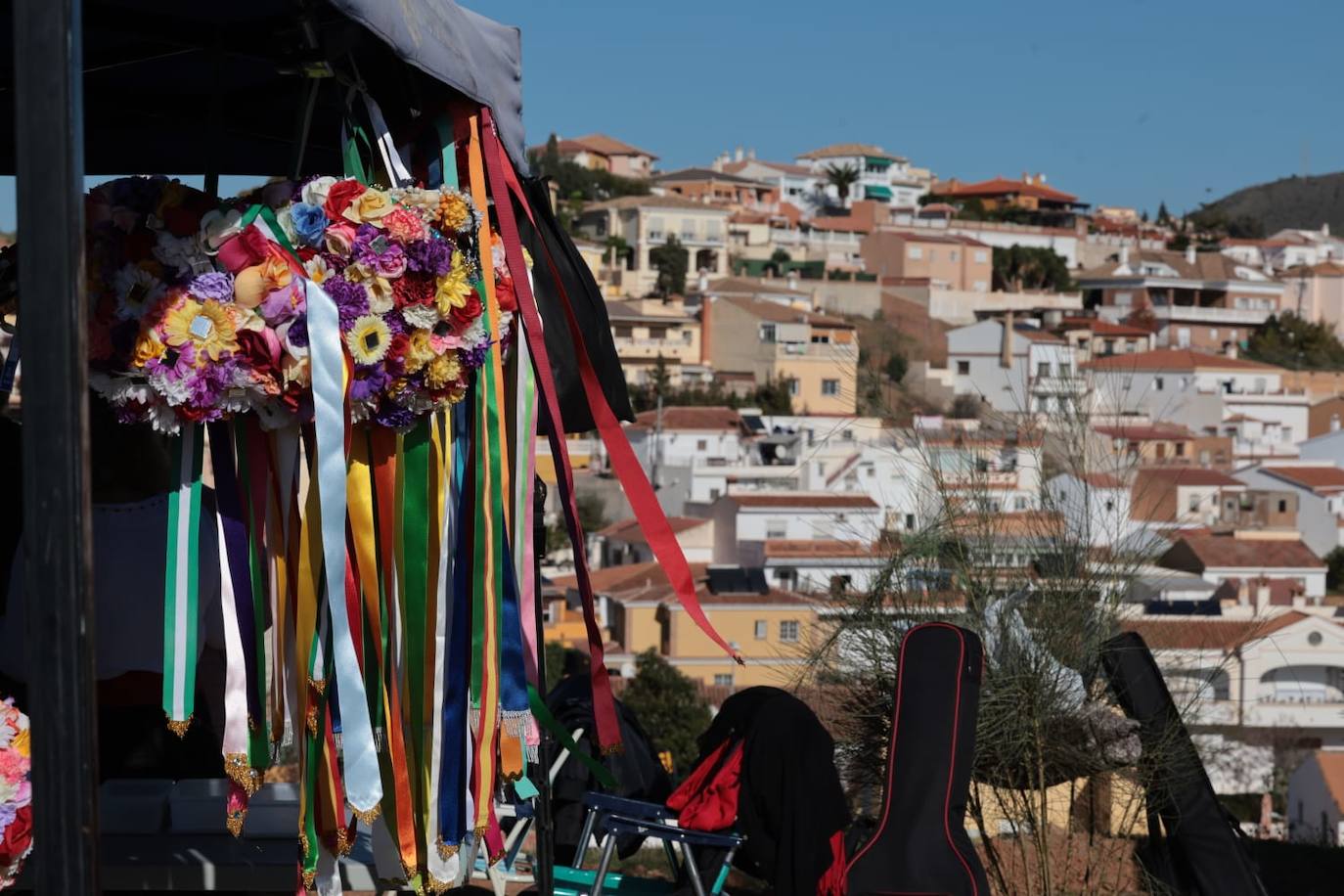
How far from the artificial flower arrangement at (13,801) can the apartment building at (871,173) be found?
81339 mm

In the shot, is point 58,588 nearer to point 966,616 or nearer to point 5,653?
point 5,653

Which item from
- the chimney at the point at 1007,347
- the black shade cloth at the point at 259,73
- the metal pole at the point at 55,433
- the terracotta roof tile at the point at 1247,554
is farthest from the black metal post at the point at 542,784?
the chimney at the point at 1007,347

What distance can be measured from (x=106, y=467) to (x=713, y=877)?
5.40 feet

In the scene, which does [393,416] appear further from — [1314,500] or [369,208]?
[1314,500]

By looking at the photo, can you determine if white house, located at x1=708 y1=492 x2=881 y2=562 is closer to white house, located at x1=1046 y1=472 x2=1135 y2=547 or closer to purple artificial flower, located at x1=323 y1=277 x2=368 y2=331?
white house, located at x1=1046 y1=472 x2=1135 y2=547

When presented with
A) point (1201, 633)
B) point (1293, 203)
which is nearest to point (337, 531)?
point (1201, 633)

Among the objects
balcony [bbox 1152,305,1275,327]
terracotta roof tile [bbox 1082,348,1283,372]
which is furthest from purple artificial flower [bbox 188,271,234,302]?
balcony [bbox 1152,305,1275,327]

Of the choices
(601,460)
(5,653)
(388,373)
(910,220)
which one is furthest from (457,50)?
(910,220)

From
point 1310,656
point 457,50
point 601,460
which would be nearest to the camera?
point 457,50

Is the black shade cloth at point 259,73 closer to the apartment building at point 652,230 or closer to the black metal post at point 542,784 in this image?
the black metal post at point 542,784

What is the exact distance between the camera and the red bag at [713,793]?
3492 millimetres

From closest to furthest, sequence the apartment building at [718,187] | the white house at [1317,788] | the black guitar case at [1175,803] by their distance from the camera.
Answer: the black guitar case at [1175,803]
the white house at [1317,788]
the apartment building at [718,187]

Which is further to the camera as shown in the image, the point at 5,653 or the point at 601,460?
the point at 601,460

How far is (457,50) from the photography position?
227 cm
